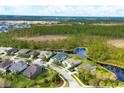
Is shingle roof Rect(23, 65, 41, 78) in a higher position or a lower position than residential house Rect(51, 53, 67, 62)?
lower

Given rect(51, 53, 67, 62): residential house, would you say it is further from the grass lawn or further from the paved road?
the grass lawn

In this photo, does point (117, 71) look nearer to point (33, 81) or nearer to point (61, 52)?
point (61, 52)

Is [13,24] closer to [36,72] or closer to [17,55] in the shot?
[17,55]

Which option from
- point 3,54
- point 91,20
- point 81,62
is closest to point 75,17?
point 91,20

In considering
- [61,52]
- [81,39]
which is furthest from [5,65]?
[81,39]

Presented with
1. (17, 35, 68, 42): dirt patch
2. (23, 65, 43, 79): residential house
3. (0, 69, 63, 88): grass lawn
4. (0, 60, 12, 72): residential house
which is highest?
(17, 35, 68, 42): dirt patch

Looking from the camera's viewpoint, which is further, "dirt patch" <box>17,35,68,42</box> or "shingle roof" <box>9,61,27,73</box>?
"dirt patch" <box>17,35,68,42</box>

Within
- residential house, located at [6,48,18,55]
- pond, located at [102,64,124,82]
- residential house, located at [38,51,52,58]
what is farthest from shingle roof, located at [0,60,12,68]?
pond, located at [102,64,124,82]
